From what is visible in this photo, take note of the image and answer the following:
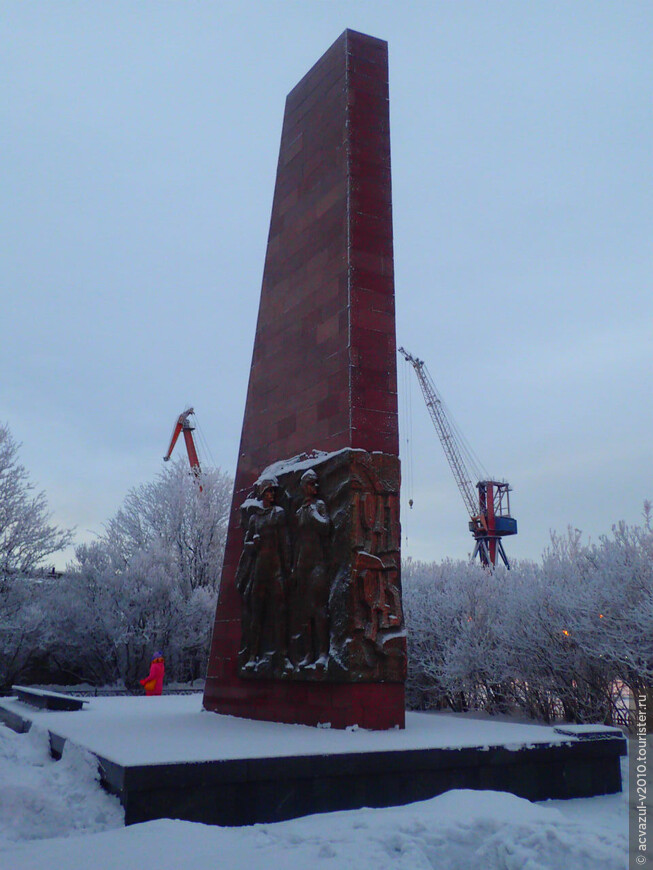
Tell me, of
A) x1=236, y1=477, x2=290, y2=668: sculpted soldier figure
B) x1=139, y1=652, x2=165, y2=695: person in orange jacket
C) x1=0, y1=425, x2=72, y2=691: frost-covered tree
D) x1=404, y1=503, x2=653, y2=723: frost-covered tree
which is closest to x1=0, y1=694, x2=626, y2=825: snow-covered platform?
x1=236, y1=477, x2=290, y2=668: sculpted soldier figure

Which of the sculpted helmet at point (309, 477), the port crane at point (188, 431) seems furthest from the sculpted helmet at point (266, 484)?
the port crane at point (188, 431)

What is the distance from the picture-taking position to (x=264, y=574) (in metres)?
7.59

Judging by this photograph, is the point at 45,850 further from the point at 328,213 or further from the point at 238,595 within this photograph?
the point at 328,213

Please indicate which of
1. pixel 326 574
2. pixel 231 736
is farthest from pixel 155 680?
pixel 231 736

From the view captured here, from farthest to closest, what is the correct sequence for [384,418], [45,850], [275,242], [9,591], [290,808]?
[9,591] < [275,242] < [384,418] < [290,808] < [45,850]

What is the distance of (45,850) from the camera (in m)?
3.50

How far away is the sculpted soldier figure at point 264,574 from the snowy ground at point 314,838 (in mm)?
3064

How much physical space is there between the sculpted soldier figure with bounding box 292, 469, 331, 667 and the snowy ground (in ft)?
8.13

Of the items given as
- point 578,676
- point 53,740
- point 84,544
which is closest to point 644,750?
point 578,676

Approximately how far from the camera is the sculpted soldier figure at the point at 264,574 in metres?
7.44

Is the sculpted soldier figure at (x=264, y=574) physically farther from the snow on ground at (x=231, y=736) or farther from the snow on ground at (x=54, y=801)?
the snow on ground at (x=54, y=801)

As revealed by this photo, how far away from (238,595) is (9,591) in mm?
13664

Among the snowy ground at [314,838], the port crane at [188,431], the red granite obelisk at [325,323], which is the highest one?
the port crane at [188,431]

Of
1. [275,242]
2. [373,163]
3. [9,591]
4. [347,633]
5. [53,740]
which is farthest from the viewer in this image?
[9,591]
